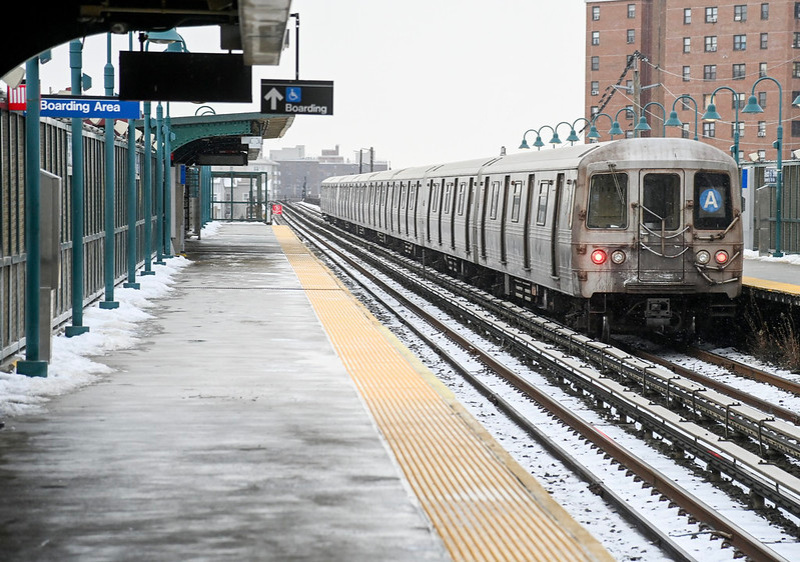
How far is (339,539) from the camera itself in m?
6.27

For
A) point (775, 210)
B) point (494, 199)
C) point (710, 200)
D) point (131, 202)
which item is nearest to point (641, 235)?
point (710, 200)

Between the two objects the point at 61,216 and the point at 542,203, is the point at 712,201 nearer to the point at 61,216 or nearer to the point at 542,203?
the point at 542,203

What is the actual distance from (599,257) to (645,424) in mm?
5311

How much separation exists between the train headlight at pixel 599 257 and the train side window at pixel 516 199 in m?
4.01

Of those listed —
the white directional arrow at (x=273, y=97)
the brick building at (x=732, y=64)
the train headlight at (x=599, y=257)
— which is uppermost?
the brick building at (x=732, y=64)

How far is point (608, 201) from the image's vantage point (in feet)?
50.8

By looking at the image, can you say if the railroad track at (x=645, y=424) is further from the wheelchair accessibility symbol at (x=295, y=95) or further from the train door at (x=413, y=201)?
the train door at (x=413, y=201)

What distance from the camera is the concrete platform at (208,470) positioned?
619cm

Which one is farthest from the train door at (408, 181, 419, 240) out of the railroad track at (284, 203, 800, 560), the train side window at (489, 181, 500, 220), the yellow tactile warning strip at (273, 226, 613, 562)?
the yellow tactile warning strip at (273, 226, 613, 562)

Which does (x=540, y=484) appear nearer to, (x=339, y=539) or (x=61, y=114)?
(x=339, y=539)

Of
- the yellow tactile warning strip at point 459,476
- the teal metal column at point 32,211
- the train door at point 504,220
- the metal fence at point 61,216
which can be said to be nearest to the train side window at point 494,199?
the train door at point 504,220

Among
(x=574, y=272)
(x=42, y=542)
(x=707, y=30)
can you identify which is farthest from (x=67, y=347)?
(x=707, y=30)

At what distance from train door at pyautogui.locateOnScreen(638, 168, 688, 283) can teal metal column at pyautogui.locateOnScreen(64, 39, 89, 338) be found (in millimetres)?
7197

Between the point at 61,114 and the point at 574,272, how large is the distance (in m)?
6.88
